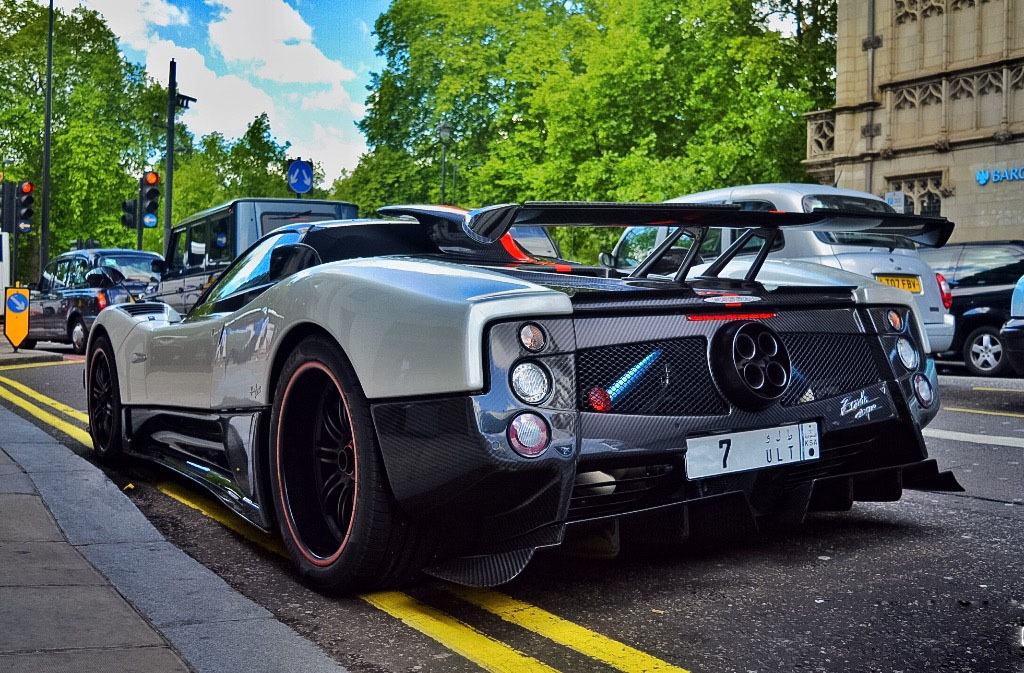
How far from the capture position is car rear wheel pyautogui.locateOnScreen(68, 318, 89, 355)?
17.8 m

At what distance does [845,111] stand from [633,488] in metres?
26.6

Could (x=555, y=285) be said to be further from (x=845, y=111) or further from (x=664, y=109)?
(x=664, y=109)

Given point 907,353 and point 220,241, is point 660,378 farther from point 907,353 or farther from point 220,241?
point 220,241

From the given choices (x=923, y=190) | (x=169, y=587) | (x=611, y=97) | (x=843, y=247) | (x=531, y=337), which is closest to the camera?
(x=531, y=337)

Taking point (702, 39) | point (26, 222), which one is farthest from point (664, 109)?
point (26, 222)

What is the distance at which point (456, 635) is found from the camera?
3219 mm

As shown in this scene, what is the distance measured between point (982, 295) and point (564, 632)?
12.6m

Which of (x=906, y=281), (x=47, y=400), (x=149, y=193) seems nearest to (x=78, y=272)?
(x=149, y=193)

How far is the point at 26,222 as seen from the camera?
83.1 ft

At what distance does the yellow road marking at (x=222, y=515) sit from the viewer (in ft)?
14.7

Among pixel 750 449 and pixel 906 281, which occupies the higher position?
pixel 906 281

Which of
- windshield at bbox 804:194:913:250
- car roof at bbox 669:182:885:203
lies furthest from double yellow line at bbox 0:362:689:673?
windshield at bbox 804:194:913:250

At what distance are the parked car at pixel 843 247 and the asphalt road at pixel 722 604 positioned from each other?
567 centimetres

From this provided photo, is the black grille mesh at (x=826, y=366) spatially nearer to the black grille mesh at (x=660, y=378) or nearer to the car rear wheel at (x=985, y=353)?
the black grille mesh at (x=660, y=378)
